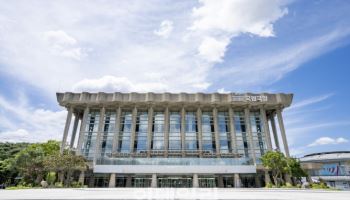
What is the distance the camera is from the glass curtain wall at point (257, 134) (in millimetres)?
59469

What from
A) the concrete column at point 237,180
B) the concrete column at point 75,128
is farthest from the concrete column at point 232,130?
the concrete column at point 75,128

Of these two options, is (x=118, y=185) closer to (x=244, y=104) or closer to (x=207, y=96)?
(x=207, y=96)

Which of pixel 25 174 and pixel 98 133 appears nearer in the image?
pixel 25 174

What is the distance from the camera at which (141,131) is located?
61.8 m

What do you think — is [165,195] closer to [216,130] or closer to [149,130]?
[149,130]

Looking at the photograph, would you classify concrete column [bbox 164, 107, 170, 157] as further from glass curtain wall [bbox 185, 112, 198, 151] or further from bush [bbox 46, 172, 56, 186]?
bush [bbox 46, 172, 56, 186]

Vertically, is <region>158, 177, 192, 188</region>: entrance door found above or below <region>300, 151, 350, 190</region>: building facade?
below

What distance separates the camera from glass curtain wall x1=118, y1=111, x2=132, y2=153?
59906 millimetres

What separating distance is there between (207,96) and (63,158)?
33492mm

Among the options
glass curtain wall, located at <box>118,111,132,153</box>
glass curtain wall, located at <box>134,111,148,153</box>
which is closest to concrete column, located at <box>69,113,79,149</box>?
glass curtain wall, located at <box>118,111,132,153</box>

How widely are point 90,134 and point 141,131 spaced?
12.0 m

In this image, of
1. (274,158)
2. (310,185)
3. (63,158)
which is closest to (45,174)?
(63,158)

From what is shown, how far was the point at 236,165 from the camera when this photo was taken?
51.5 metres

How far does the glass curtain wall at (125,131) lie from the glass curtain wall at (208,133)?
58.2ft
